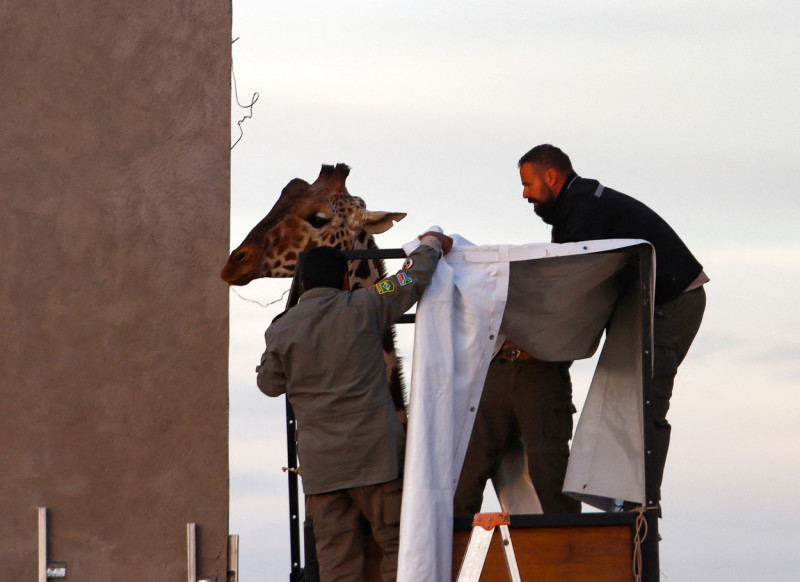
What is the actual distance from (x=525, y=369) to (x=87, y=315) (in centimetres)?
283

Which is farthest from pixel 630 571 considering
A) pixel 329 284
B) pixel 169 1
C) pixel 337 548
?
pixel 169 1

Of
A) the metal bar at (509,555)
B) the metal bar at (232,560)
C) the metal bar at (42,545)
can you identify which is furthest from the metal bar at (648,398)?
the metal bar at (42,545)

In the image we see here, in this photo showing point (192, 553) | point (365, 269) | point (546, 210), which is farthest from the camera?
point (365, 269)

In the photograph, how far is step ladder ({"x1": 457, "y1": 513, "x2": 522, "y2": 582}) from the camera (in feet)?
17.8

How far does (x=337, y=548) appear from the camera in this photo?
A: 5.73 metres

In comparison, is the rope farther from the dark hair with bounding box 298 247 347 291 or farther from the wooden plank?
the dark hair with bounding box 298 247 347 291

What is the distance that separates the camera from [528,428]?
22.9 feet

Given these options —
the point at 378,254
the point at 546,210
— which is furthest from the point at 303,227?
the point at 378,254

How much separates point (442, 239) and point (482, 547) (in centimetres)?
141

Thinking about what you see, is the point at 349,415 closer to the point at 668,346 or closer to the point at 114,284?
the point at 668,346

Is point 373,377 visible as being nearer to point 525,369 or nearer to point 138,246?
point 525,369

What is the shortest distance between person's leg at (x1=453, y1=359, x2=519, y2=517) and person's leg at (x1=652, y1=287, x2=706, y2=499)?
1076 mm

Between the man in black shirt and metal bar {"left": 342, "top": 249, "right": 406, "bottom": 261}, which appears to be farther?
the man in black shirt

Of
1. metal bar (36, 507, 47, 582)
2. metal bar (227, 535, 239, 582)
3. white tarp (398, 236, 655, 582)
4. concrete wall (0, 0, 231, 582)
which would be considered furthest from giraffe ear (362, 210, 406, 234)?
metal bar (36, 507, 47, 582)
